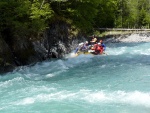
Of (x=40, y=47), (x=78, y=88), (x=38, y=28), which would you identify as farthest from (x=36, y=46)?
(x=78, y=88)

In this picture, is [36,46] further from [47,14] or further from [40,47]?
[47,14]

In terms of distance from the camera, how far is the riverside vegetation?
2103 cm


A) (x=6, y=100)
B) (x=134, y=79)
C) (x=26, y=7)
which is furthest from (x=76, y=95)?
(x=26, y=7)

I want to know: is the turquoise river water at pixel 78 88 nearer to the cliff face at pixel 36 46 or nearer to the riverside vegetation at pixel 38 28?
the cliff face at pixel 36 46

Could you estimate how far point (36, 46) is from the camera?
24.0 meters

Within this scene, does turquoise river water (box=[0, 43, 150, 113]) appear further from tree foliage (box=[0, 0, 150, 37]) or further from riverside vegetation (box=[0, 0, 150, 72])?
tree foliage (box=[0, 0, 150, 37])

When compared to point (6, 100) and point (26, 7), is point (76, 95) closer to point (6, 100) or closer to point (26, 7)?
point (6, 100)

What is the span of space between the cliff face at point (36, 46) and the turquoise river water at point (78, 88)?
915 mm

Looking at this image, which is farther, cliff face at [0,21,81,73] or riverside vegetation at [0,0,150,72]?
riverside vegetation at [0,0,150,72]

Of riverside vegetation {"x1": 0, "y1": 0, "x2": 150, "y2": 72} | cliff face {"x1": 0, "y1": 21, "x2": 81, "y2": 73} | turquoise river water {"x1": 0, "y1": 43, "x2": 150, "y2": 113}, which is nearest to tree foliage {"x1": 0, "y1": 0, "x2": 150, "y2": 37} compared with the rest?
riverside vegetation {"x1": 0, "y1": 0, "x2": 150, "y2": 72}

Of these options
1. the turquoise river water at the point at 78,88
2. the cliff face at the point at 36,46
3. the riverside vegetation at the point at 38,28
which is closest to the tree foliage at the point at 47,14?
the riverside vegetation at the point at 38,28

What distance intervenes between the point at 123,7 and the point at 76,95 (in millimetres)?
56672

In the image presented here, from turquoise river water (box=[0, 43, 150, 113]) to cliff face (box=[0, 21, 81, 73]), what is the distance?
36.0 inches

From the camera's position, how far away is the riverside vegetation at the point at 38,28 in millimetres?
21031
